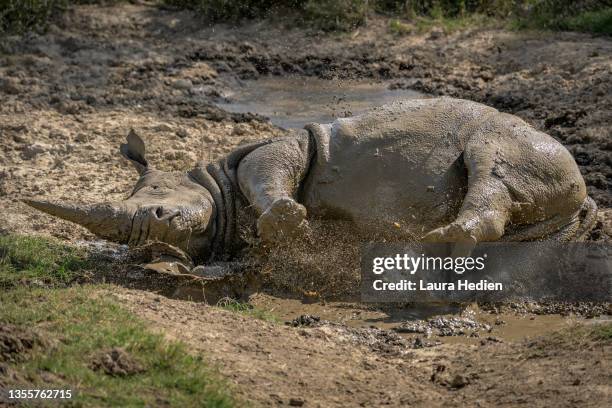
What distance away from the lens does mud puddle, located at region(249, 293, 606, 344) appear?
819 cm

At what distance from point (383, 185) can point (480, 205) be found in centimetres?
82

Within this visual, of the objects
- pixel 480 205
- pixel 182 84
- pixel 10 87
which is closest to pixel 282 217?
pixel 480 205

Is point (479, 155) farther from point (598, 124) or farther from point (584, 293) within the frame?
point (598, 124)

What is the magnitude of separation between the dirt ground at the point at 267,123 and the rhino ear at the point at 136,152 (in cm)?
80

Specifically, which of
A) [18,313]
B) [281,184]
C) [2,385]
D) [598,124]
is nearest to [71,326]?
[18,313]

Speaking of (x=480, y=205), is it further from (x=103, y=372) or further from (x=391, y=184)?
(x=103, y=372)

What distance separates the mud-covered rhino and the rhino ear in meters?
0.08

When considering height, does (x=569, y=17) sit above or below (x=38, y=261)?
above

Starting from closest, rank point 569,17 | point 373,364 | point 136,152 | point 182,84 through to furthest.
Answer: point 373,364, point 136,152, point 182,84, point 569,17

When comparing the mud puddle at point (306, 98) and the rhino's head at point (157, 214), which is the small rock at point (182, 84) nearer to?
the mud puddle at point (306, 98)

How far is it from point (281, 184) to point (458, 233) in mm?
1404

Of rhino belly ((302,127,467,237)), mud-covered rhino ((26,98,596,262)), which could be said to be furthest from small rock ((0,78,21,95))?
rhino belly ((302,127,467,237))

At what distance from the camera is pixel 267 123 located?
1265 cm

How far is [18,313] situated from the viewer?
23.7ft
